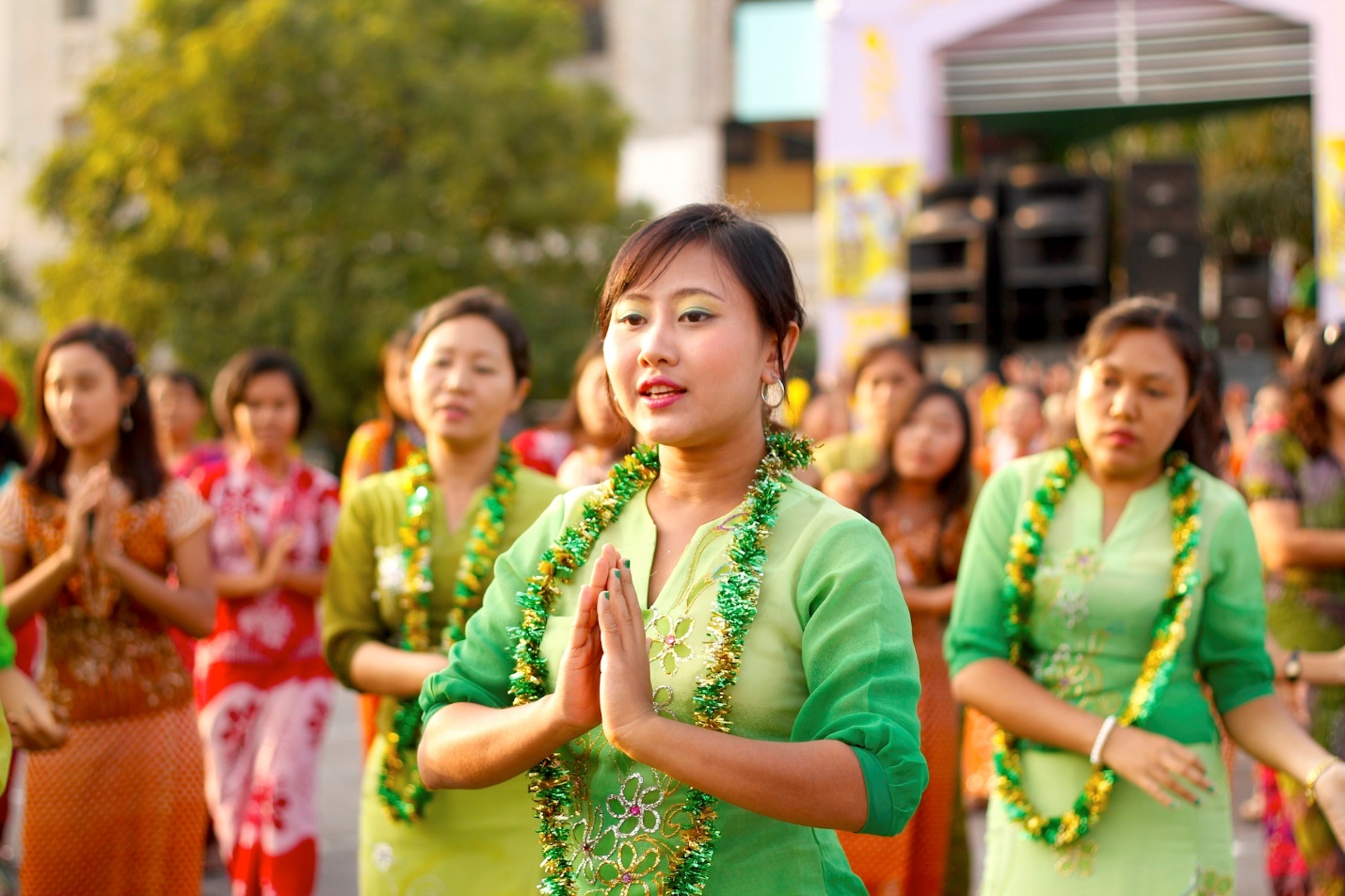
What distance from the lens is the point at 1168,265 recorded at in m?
14.2

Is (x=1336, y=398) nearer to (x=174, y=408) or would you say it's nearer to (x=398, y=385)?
(x=398, y=385)

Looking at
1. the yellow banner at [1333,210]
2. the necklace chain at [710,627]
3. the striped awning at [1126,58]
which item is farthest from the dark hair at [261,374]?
the striped awning at [1126,58]

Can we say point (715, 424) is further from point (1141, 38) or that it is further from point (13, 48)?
point (13, 48)

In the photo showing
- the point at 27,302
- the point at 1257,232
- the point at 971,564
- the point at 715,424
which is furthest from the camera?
the point at 27,302

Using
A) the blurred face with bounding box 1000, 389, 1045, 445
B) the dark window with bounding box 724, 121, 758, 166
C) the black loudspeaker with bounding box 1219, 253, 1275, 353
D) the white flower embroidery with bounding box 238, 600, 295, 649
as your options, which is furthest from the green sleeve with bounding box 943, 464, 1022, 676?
the dark window with bounding box 724, 121, 758, 166

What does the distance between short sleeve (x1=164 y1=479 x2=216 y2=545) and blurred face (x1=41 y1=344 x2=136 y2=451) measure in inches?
9.3

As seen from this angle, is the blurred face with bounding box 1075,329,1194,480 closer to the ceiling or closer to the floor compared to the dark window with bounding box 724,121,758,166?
closer to the floor

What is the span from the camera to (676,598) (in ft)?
6.98

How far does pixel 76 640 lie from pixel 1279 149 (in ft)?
87.2

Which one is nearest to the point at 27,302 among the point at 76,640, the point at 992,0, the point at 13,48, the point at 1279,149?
the point at 13,48

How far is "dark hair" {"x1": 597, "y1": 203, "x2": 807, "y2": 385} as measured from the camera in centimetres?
209

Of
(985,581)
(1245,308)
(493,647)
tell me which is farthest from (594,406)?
(1245,308)

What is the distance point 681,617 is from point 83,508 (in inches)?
90.0

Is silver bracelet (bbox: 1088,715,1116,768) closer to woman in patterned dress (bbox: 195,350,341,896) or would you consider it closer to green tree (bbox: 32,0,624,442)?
woman in patterned dress (bbox: 195,350,341,896)
